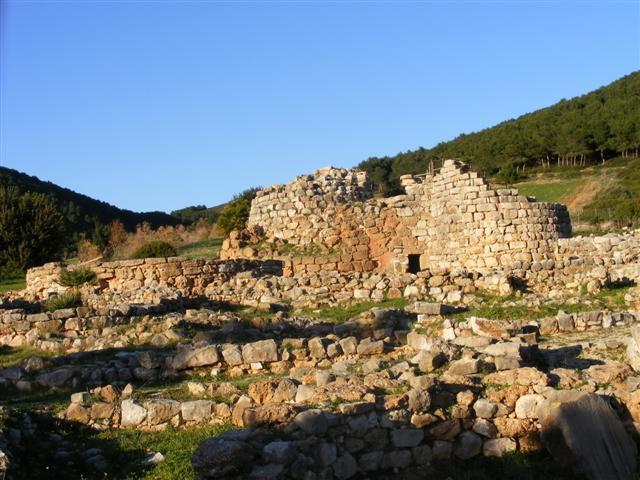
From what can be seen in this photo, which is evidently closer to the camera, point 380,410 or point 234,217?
point 380,410

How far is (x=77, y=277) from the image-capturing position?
18.5 m

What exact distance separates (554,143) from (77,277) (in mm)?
53681

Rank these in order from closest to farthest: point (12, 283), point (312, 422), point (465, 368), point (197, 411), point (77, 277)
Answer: point (312, 422)
point (197, 411)
point (465, 368)
point (77, 277)
point (12, 283)

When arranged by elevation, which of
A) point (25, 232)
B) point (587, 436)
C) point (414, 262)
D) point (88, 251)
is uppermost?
point (25, 232)

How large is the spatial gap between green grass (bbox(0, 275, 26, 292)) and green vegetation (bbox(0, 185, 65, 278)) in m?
0.21

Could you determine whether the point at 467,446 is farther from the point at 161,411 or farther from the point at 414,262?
the point at 414,262

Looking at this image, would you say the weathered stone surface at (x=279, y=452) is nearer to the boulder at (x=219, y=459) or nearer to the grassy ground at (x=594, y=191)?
the boulder at (x=219, y=459)

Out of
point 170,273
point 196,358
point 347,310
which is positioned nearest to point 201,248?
point 170,273

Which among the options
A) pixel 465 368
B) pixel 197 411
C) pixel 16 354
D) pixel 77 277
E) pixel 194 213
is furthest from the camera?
pixel 194 213

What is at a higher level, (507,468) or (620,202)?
(620,202)

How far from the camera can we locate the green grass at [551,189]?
50.5 meters

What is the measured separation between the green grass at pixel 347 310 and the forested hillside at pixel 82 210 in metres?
35.5

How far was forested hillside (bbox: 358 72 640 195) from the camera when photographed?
61.3 meters

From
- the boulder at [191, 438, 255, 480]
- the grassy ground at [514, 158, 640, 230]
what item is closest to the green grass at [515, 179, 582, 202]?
the grassy ground at [514, 158, 640, 230]
